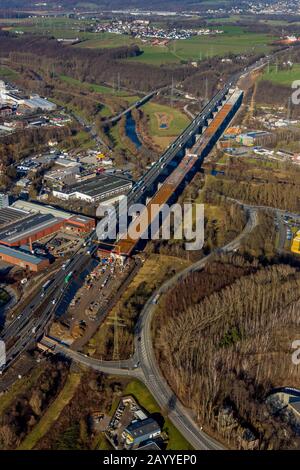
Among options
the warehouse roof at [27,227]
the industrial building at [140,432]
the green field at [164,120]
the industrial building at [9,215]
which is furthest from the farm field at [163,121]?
the industrial building at [140,432]

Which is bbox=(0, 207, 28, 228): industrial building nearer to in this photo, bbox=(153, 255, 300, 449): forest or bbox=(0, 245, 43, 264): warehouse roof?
bbox=(0, 245, 43, 264): warehouse roof

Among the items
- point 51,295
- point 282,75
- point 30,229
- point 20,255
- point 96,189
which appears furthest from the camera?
point 282,75

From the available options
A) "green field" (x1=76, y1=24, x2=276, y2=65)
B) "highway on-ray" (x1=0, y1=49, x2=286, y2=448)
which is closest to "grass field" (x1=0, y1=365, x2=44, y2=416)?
"highway on-ray" (x1=0, y1=49, x2=286, y2=448)

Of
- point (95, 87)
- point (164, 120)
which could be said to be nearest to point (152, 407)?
point (164, 120)

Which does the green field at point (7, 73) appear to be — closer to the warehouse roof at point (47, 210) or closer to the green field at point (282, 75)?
the green field at point (282, 75)

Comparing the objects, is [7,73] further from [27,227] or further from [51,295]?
[51,295]
